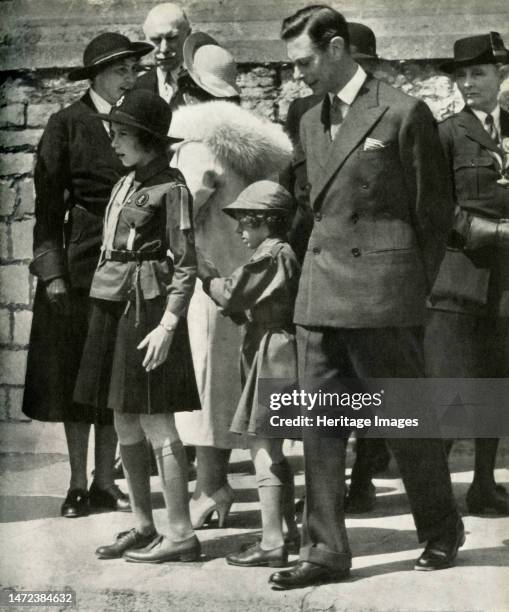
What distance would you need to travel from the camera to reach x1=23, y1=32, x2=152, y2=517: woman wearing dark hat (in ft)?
17.0

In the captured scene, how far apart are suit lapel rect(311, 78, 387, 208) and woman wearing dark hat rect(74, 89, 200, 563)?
0.57 meters

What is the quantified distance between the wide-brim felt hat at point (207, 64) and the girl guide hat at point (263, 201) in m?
0.72

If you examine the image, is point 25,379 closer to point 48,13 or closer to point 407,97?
point 48,13

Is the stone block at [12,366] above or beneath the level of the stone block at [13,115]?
beneath

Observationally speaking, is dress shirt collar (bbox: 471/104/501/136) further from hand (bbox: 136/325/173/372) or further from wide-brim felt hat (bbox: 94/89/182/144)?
hand (bbox: 136/325/173/372)

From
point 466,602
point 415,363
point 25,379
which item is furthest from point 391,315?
point 25,379

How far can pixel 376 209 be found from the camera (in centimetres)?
419

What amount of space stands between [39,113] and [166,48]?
37.7 inches

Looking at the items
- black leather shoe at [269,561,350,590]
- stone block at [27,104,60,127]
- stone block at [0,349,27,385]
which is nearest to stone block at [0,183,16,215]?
stone block at [27,104,60,127]

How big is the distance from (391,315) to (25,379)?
6.38ft

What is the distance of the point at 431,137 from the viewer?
4.23 m

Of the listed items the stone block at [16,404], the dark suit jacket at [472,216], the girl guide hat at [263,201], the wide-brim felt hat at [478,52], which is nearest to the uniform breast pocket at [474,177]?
the dark suit jacket at [472,216]

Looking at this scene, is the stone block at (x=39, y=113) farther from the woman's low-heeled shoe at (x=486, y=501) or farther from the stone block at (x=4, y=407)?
the woman's low-heeled shoe at (x=486, y=501)

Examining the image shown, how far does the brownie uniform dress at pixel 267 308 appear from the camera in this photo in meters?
4.49
